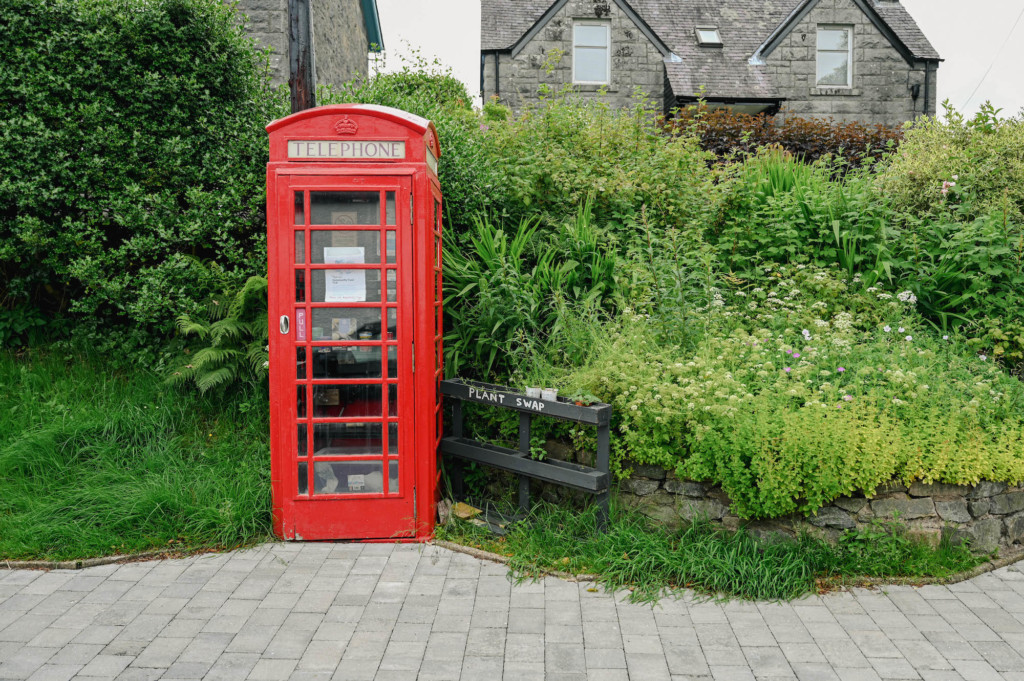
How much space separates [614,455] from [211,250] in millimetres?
4566

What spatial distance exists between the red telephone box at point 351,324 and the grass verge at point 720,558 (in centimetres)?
102

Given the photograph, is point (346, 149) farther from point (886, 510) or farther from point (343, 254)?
point (886, 510)

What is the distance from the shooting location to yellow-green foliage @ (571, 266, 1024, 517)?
429 centimetres

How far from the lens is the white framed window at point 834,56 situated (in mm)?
17641

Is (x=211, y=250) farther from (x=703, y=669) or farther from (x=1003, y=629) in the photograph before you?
(x=1003, y=629)

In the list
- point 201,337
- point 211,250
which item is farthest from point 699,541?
point 211,250

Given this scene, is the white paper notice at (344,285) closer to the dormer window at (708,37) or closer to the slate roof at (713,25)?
the slate roof at (713,25)

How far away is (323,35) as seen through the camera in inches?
504

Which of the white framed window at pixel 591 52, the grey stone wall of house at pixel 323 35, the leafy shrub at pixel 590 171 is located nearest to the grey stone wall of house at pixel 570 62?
the white framed window at pixel 591 52

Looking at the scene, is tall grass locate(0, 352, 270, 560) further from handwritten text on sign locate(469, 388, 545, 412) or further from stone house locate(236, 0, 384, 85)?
stone house locate(236, 0, 384, 85)

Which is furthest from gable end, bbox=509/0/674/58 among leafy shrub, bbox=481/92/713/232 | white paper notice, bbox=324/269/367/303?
white paper notice, bbox=324/269/367/303

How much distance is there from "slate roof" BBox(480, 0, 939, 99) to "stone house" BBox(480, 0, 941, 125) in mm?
38

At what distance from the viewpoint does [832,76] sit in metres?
17.7

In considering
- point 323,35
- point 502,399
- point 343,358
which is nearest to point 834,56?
point 323,35
